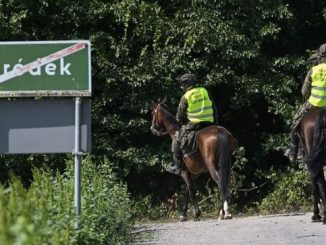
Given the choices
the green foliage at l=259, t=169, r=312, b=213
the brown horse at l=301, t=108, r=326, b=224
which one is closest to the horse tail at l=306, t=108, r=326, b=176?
the brown horse at l=301, t=108, r=326, b=224

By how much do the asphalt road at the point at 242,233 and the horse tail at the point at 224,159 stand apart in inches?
61.2

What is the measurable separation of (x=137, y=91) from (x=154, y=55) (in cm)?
92

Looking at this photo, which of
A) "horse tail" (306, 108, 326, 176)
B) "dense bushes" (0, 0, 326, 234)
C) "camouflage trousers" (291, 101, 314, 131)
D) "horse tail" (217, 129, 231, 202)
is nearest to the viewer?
"horse tail" (306, 108, 326, 176)

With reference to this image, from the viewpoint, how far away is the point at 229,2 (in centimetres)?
1722

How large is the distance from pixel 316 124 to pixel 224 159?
229 cm

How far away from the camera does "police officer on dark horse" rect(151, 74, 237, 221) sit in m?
13.8

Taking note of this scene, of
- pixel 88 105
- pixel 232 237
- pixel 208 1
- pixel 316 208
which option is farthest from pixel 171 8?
pixel 88 105

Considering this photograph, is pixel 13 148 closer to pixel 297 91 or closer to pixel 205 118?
pixel 205 118

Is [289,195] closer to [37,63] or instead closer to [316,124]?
[316,124]

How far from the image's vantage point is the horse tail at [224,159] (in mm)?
13766

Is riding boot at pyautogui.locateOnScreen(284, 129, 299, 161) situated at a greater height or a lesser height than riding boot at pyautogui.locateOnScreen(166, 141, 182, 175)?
greater

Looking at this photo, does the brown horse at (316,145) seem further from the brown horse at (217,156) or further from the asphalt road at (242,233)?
the brown horse at (217,156)

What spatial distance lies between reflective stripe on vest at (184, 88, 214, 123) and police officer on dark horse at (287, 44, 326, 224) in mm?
2378

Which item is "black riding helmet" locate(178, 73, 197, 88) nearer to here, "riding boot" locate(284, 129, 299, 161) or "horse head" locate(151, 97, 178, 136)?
"horse head" locate(151, 97, 178, 136)
